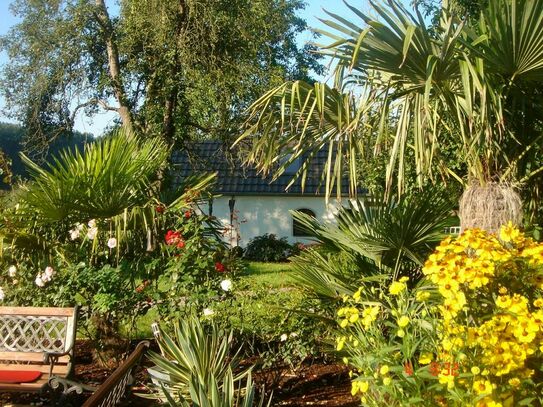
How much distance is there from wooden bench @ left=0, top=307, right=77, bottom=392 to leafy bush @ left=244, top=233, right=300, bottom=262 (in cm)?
1831

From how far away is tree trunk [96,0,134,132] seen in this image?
42.8ft

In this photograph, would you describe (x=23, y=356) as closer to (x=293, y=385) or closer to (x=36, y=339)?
(x=36, y=339)

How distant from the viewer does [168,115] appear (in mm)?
13250

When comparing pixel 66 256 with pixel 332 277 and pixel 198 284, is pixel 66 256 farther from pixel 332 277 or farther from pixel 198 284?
pixel 332 277

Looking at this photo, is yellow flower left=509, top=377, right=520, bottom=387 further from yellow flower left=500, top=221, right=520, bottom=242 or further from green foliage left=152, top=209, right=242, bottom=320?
green foliage left=152, top=209, right=242, bottom=320

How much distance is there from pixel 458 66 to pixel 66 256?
3.93 metres

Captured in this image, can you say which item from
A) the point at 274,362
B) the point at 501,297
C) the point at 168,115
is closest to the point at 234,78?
the point at 168,115

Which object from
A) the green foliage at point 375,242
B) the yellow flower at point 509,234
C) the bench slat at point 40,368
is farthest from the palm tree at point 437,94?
the bench slat at point 40,368

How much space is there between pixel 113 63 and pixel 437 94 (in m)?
9.76

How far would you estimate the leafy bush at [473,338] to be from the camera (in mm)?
2998

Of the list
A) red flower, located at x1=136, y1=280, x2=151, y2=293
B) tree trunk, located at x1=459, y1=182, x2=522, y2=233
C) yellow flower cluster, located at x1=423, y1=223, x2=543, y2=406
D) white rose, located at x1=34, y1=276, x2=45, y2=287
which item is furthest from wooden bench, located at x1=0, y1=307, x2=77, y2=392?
tree trunk, located at x1=459, y1=182, x2=522, y2=233

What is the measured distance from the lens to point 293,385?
5793 mm

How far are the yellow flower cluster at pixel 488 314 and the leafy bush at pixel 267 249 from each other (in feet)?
66.5

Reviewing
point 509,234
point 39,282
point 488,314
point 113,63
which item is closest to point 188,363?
point 488,314
